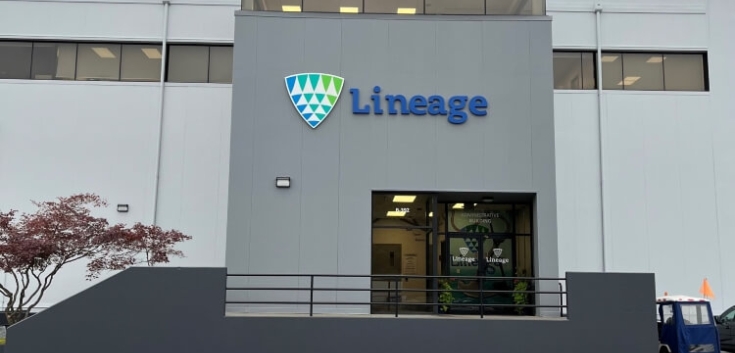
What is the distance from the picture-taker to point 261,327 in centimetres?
1188

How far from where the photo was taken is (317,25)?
1453 centimetres

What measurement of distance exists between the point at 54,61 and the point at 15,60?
1.15 meters

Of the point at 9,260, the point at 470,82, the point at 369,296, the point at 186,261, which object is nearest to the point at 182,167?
the point at 186,261

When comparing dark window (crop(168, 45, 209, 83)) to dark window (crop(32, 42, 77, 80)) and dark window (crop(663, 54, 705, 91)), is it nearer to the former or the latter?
dark window (crop(32, 42, 77, 80))

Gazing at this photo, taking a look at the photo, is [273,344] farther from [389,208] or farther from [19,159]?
[19,159]

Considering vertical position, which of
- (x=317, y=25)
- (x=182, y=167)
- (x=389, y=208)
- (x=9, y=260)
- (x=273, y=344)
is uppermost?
(x=317, y=25)

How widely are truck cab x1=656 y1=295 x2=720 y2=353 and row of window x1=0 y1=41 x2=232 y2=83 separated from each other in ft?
43.2

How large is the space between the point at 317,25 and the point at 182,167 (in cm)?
640

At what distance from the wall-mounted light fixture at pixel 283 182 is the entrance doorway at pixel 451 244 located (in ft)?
6.46

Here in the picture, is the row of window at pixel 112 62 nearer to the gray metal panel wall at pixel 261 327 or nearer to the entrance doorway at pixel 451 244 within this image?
the entrance doorway at pixel 451 244

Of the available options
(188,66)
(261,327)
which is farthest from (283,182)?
(188,66)

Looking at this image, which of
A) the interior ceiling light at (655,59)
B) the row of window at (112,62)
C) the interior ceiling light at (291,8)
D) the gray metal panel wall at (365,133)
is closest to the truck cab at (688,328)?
the gray metal panel wall at (365,133)

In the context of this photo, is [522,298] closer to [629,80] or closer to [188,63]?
[629,80]

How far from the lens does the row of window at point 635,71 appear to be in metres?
18.9
